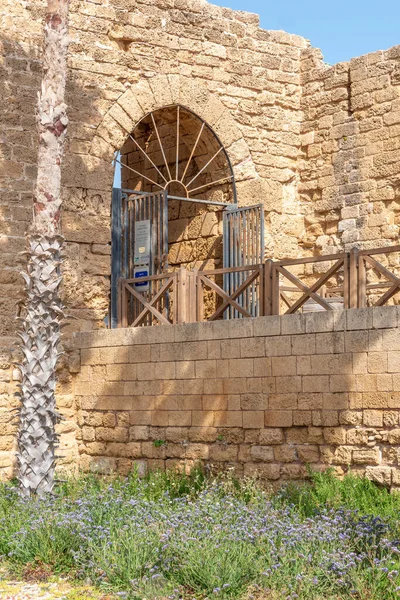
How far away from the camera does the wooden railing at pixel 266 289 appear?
9.66 meters

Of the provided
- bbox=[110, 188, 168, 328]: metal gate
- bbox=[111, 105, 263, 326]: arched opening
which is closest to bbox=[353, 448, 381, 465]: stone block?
bbox=[111, 105, 263, 326]: arched opening

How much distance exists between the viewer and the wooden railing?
9.66 metres

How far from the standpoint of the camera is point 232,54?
13.7 m

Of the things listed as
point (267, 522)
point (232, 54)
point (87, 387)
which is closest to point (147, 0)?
point (232, 54)

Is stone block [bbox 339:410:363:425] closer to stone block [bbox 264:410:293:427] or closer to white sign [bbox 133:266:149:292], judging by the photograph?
stone block [bbox 264:410:293:427]

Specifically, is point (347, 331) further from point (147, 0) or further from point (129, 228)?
point (147, 0)

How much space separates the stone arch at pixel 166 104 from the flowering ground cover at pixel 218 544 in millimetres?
4971

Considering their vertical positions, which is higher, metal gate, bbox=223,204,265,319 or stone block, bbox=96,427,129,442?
metal gate, bbox=223,204,265,319

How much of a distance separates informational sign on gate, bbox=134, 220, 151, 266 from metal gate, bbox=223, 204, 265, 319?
1115 mm

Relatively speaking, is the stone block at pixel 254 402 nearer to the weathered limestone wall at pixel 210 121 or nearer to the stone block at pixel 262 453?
the stone block at pixel 262 453

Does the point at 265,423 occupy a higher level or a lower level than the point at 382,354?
lower

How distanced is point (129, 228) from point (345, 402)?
4.43 m

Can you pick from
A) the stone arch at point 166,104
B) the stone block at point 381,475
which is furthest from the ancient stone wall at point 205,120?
the stone block at point 381,475

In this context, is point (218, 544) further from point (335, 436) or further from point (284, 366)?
point (284, 366)
